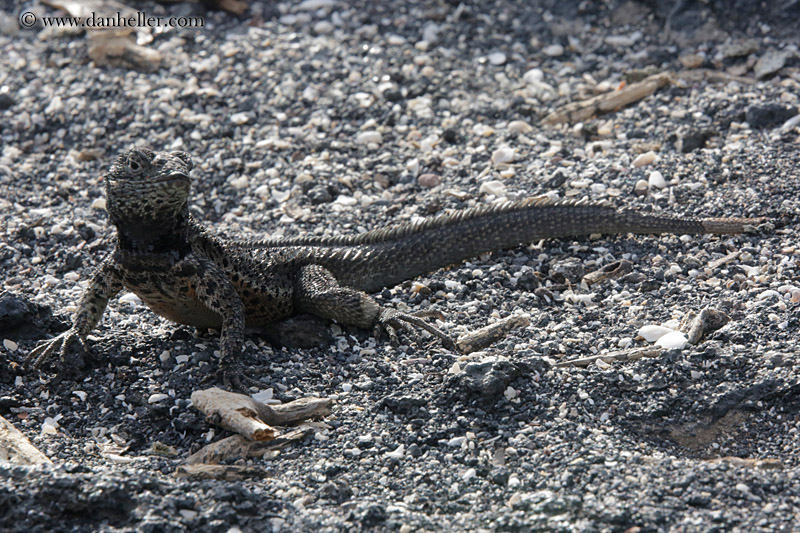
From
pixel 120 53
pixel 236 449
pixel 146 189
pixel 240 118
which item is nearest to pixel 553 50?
pixel 240 118

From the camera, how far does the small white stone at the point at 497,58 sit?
8.57 metres

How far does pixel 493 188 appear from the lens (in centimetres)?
684

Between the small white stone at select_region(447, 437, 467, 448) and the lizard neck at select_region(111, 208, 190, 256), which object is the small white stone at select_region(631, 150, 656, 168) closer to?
the small white stone at select_region(447, 437, 467, 448)

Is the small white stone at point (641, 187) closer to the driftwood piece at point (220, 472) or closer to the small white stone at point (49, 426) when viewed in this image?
the driftwood piece at point (220, 472)

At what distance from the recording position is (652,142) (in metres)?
7.13

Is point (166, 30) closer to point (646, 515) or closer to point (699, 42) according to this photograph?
point (699, 42)

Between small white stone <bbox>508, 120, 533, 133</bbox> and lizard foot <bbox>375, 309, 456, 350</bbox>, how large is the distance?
2.63 metres

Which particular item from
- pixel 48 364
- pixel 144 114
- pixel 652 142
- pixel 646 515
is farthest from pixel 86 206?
pixel 646 515

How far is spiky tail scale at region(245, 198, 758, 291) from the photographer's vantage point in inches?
231

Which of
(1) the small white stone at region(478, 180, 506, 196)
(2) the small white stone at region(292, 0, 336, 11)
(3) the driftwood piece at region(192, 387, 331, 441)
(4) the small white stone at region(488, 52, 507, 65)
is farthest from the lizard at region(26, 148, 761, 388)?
(2) the small white stone at region(292, 0, 336, 11)

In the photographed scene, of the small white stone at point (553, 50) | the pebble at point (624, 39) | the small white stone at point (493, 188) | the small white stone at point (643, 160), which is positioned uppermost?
the pebble at point (624, 39)

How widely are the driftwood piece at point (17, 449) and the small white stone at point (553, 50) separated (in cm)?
607

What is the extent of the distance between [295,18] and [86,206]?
3.34 m

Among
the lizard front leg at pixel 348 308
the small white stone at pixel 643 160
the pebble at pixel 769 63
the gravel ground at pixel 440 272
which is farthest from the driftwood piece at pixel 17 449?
the pebble at pixel 769 63
